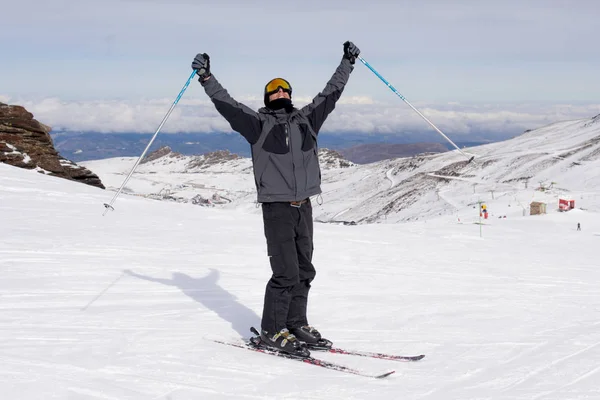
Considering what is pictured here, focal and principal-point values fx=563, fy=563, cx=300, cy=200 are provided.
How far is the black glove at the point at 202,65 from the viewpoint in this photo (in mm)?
5535

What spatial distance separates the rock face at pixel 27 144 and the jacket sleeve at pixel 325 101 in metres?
28.7

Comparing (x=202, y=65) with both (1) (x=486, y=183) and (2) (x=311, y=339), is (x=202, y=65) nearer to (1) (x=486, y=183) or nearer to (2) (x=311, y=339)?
(2) (x=311, y=339)

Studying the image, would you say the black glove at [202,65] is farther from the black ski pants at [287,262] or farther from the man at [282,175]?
the black ski pants at [287,262]

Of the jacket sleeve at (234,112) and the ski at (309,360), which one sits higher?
the jacket sleeve at (234,112)

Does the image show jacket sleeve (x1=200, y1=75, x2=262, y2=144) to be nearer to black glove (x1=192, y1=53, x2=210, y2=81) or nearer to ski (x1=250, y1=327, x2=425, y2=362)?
black glove (x1=192, y1=53, x2=210, y2=81)

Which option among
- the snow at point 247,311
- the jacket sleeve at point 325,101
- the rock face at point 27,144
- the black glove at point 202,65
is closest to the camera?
the snow at point 247,311

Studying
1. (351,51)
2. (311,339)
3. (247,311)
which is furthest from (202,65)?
(247,311)

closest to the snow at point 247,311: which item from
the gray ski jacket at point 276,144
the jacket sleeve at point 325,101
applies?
the gray ski jacket at point 276,144

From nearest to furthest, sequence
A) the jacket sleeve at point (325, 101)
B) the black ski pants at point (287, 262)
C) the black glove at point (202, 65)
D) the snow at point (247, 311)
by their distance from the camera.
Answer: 1. the snow at point (247, 311)
2. the black glove at point (202, 65)
3. the black ski pants at point (287, 262)
4. the jacket sleeve at point (325, 101)

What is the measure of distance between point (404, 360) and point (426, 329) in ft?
4.96

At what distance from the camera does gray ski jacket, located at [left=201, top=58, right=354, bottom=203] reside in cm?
560

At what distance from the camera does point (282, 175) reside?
571 centimetres

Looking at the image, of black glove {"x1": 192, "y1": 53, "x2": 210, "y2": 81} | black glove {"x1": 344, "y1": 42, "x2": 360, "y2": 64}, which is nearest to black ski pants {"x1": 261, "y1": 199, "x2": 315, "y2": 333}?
black glove {"x1": 192, "y1": 53, "x2": 210, "y2": 81}

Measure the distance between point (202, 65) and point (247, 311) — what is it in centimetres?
365
